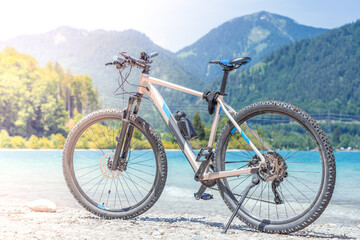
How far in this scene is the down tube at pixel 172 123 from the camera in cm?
432

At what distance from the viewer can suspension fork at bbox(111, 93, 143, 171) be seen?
4.61 meters

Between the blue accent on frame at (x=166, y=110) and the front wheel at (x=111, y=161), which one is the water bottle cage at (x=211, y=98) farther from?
the front wheel at (x=111, y=161)

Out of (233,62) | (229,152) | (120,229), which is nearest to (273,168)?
(229,152)

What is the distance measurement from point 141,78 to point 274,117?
62.0 inches

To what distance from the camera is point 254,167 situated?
401 centimetres

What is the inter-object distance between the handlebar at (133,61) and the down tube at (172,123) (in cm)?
23

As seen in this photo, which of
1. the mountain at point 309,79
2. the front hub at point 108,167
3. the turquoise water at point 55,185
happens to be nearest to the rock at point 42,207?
the front hub at point 108,167

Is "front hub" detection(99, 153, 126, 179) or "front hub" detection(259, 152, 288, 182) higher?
"front hub" detection(259, 152, 288, 182)

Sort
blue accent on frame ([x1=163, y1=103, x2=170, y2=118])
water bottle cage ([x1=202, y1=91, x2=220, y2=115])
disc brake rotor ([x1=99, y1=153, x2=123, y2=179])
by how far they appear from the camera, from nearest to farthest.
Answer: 1. water bottle cage ([x1=202, y1=91, x2=220, y2=115])
2. blue accent on frame ([x1=163, y1=103, x2=170, y2=118])
3. disc brake rotor ([x1=99, y1=153, x2=123, y2=179])

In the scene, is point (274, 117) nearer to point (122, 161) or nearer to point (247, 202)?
point (247, 202)

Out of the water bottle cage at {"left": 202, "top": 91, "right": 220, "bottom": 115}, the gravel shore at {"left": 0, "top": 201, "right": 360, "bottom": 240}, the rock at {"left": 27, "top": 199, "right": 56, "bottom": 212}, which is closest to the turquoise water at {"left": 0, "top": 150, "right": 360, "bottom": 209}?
the rock at {"left": 27, "top": 199, "right": 56, "bottom": 212}

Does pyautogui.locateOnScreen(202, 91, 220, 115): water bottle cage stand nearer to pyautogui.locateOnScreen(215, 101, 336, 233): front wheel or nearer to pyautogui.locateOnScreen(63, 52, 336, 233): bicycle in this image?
pyautogui.locateOnScreen(63, 52, 336, 233): bicycle

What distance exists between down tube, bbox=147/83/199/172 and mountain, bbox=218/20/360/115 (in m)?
111

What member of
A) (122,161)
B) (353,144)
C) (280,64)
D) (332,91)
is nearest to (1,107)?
(122,161)
